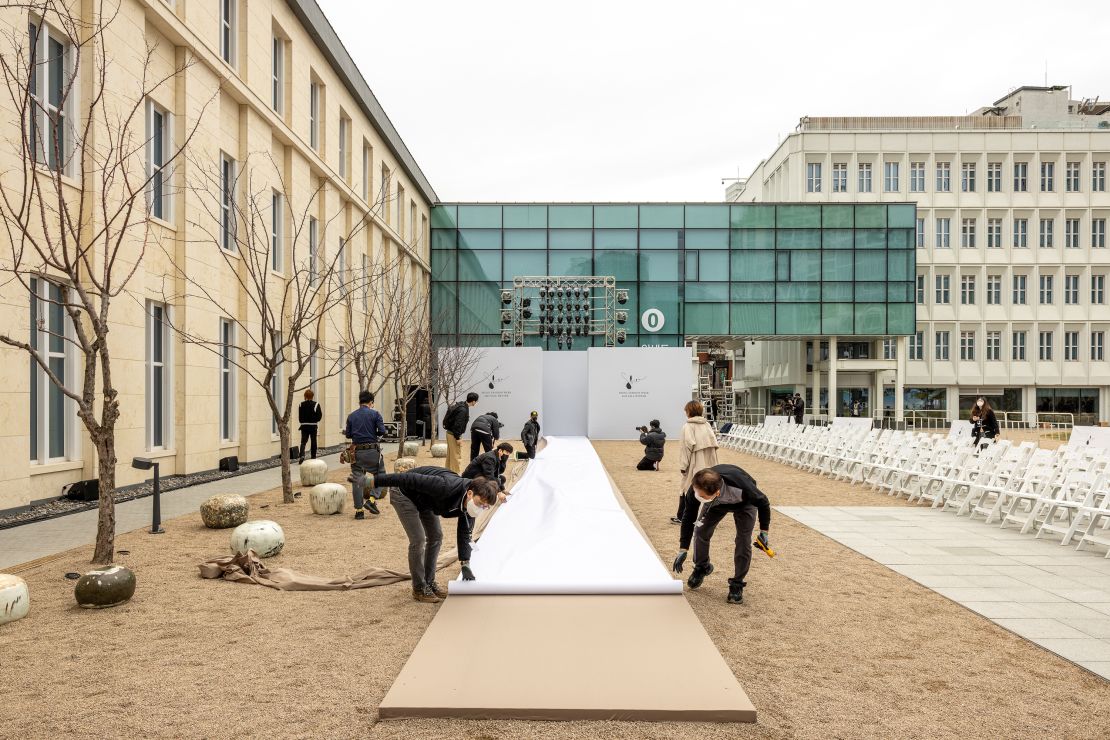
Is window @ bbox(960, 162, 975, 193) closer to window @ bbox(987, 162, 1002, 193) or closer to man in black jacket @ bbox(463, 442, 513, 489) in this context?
window @ bbox(987, 162, 1002, 193)

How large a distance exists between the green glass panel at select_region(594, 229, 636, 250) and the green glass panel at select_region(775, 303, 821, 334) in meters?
7.30

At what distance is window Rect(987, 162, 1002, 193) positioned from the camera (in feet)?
154

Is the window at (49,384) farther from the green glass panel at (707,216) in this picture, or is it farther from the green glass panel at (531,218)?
the green glass panel at (707,216)

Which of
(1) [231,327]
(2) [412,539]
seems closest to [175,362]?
(1) [231,327]

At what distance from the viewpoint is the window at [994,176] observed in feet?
154

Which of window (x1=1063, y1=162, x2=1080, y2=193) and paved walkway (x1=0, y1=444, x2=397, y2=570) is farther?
window (x1=1063, y1=162, x2=1080, y2=193)

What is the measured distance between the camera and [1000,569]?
8.09 meters

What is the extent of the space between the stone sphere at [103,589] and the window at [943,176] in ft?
162

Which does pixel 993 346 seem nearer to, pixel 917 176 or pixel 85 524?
pixel 917 176

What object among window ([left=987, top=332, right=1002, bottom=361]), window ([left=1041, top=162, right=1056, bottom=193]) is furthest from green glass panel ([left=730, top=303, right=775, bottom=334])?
window ([left=1041, top=162, right=1056, bottom=193])

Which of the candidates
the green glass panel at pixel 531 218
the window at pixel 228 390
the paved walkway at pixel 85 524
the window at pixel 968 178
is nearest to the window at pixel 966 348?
the window at pixel 968 178

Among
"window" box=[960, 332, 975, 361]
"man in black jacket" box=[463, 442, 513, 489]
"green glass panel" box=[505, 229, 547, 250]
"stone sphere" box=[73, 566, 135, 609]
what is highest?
"green glass panel" box=[505, 229, 547, 250]

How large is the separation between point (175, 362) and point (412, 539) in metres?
10.6

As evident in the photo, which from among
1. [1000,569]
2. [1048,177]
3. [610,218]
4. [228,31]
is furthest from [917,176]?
[1000,569]
